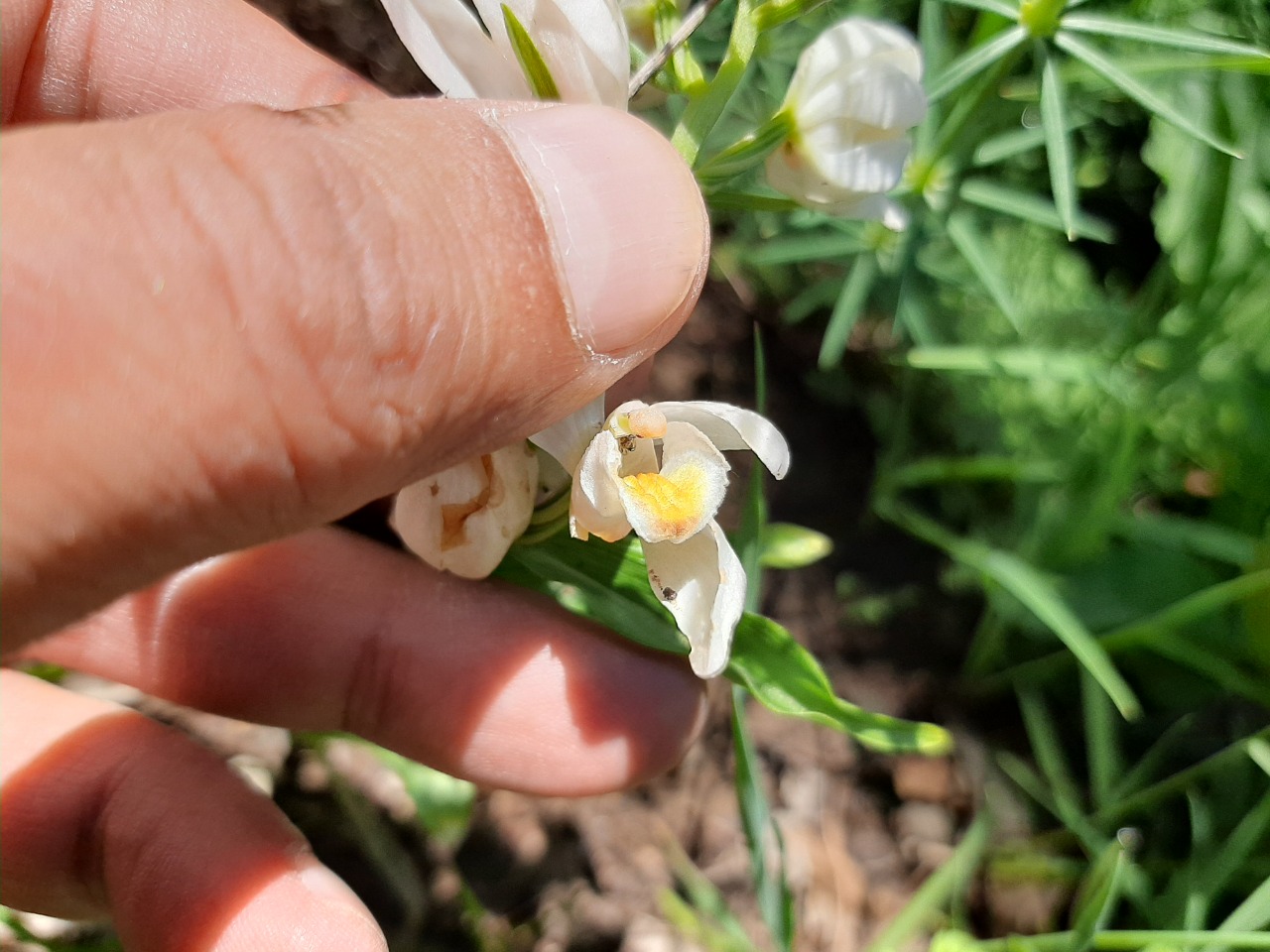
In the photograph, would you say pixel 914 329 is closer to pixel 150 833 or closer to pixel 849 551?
pixel 849 551

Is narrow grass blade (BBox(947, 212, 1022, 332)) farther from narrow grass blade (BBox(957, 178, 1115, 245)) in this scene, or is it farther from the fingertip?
the fingertip

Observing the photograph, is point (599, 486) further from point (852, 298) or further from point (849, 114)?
point (852, 298)

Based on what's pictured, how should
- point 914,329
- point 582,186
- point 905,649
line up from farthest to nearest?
point 905,649, point 914,329, point 582,186

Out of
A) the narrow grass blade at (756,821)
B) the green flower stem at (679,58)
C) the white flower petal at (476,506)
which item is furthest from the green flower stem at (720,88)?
the narrow grass blade at (756,821)

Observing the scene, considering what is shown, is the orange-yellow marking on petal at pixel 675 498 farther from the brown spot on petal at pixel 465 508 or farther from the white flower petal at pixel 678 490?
the brown spot on petal at pixel 465 508

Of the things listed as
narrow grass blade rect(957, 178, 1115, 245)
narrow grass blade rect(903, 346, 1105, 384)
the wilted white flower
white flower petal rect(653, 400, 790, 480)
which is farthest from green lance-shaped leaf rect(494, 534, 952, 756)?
narrow grass blade rect(957, 178, 1115, 245)

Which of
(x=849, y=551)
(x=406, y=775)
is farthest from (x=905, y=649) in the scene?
(x=406, y=775)
